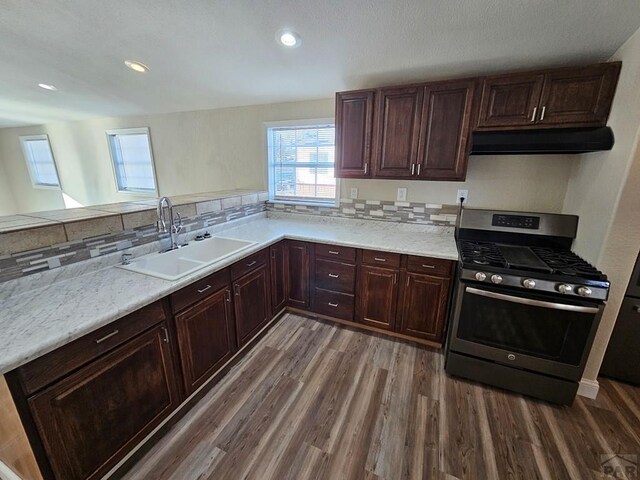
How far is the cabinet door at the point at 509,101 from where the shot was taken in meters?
1.82

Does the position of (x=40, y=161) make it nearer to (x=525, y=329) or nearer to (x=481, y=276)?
(x=481, y=276)

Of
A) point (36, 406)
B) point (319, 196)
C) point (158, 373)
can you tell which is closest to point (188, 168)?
point (319, 196)

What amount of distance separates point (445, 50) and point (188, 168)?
3.44 m

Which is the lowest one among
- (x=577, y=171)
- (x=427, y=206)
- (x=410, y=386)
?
(x=410, y=386)

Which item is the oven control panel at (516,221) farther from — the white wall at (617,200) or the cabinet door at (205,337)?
the cabinet door at (205,337)

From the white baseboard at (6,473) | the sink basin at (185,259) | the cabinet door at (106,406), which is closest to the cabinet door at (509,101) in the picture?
the sink basin at (185,259)

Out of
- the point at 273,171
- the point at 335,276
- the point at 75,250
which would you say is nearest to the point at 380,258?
the point at 335,276

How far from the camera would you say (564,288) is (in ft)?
5.19

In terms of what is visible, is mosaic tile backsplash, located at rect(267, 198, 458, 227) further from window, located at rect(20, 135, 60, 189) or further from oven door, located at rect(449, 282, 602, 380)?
window, located at rect(20, 135, 60, 189)

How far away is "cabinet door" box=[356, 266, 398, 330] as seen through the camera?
2.32 m

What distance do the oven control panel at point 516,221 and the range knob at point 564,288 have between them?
0.73 m

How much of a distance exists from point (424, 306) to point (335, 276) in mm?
830

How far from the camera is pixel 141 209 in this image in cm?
183

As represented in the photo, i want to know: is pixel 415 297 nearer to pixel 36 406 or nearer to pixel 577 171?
pixel 577 171
